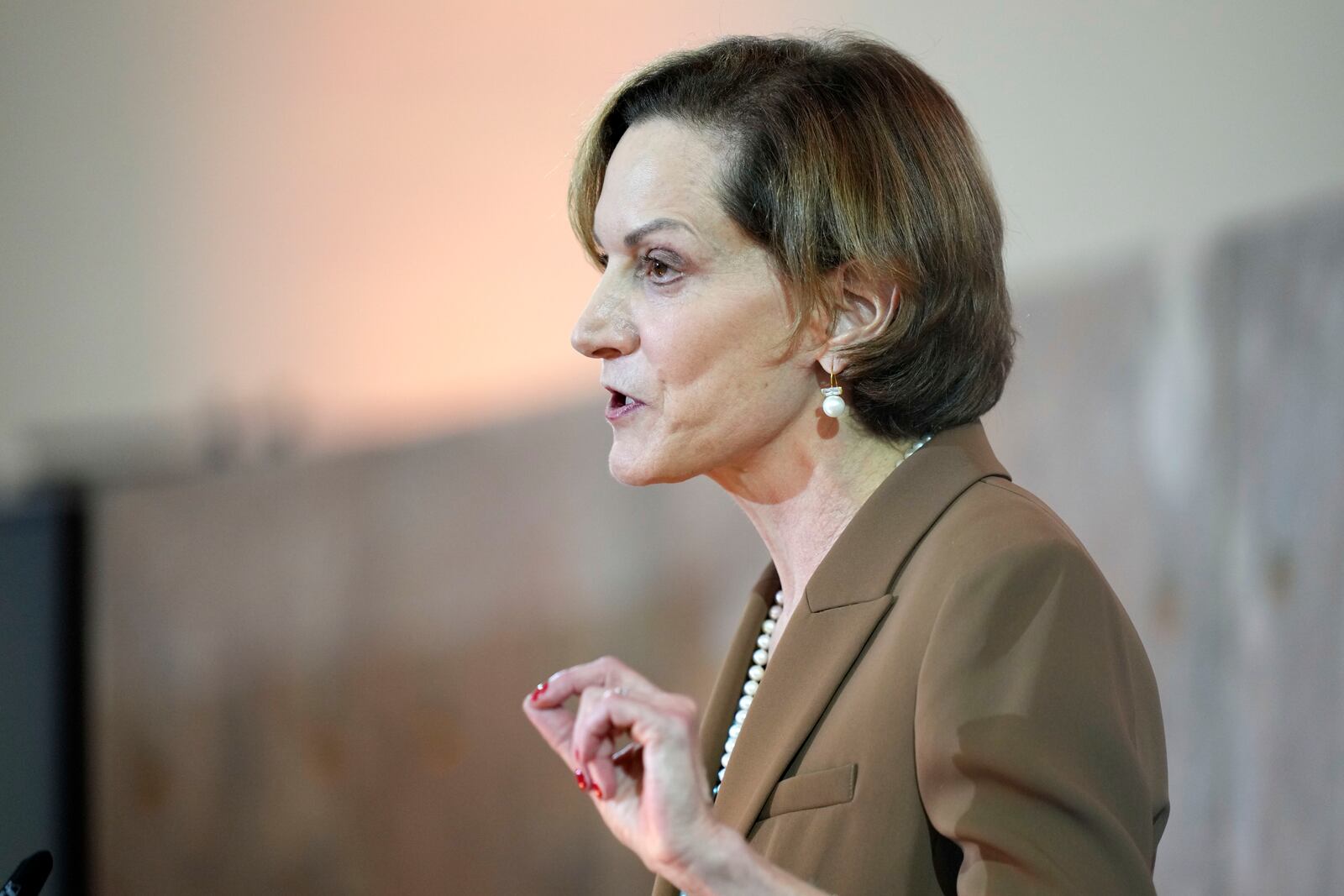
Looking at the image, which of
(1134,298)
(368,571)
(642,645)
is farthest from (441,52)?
(1134,298)

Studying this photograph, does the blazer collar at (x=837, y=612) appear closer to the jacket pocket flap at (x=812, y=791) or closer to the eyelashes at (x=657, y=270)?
the jacket pocket flap at (x=812, y=791)

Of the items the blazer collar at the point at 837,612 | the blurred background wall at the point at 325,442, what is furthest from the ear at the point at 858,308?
the blurred background wall at the point at 325,442

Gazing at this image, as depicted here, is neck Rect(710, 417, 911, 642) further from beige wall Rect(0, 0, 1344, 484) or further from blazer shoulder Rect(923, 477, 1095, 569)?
beige wall Rect(0, 0, 1344, 484)

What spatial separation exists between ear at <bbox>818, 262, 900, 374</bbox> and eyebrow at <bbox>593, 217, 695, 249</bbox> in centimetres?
16

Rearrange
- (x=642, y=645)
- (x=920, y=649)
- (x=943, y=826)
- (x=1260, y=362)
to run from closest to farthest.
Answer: (x=943, y=826) < (x=920, y=649) < (x=1260, y=362) < (x=642, y=645)

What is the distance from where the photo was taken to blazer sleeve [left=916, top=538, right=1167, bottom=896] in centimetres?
93

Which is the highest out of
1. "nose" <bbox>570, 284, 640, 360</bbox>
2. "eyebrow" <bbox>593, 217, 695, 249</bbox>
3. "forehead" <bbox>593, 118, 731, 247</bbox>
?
"forehead" <bbox>593, 118, 731, 247</bbox>

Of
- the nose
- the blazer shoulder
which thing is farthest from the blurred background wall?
the blazer shoulder

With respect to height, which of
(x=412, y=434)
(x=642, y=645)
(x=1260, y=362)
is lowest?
(x=642, y=645)

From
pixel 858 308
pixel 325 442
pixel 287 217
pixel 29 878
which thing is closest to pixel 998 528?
pixel 858 308

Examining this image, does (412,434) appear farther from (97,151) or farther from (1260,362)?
(1260,362)

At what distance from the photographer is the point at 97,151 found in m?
2.83

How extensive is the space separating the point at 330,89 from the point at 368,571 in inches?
40.5

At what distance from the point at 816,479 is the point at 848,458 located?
0.13 ft
